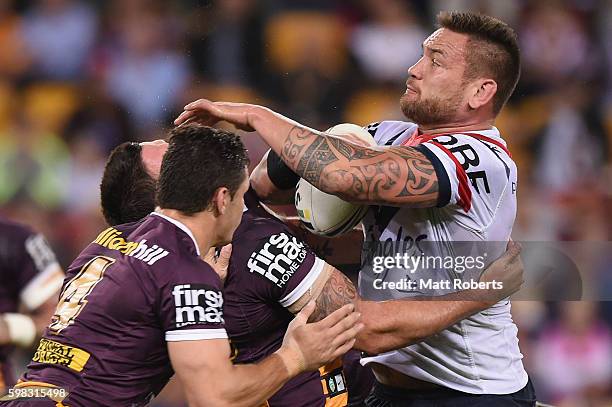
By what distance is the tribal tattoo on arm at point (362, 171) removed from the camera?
3.87 metres

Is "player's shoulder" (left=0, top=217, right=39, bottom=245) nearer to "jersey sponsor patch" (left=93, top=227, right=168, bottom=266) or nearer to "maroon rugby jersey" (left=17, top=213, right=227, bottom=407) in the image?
"jersey sponsor patch" (left=93, top=227, right=168, bottom=266)

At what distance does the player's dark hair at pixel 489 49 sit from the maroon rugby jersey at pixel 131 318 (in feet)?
4.73

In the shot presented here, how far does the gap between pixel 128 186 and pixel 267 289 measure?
88cm

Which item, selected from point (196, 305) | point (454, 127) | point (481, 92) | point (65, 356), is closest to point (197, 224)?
point (196, 305)

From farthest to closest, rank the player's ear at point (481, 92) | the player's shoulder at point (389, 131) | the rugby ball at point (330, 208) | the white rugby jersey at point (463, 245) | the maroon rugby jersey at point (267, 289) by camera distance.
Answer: the player's shoulder at point (389, 131)
the player's ear at point (481, 92)
the rugby ball at point (330, 208)
the white rugby jersey at point (463, 245)
the maroon rugby jersey at point (267, 289)

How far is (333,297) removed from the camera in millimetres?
3977

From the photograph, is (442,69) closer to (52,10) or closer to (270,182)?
(270,182)

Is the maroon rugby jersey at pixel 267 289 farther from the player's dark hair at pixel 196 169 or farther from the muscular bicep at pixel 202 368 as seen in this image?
the muscular bicep at pixel 202 368

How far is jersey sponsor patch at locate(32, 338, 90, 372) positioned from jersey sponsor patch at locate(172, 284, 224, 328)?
0.43 metres

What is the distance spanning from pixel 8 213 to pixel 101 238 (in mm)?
4888

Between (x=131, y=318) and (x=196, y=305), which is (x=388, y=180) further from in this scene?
(x=131, y=318)

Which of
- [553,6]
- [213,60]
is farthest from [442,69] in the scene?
[553,6]

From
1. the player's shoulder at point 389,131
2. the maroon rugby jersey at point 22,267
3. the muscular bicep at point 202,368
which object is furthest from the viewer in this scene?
the maroon rugby jersey at point 22,267

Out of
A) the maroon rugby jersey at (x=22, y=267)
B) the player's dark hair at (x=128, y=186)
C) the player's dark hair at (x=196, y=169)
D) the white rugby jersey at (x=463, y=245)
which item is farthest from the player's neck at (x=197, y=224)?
the maroon rugby jersey at (x=22, y=267)
